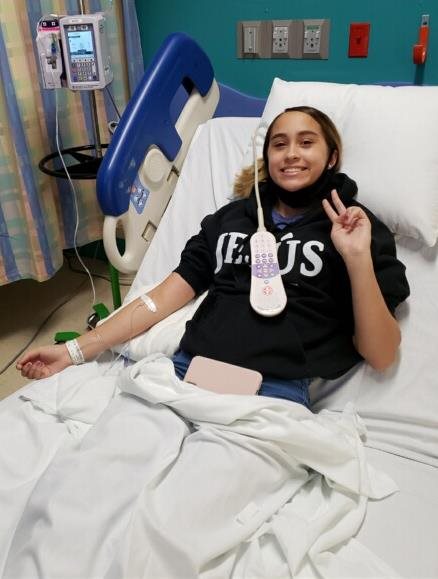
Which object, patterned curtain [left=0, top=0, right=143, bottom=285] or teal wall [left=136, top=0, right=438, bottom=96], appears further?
patterned curtain [left=0, top=0, right=143, bottom=285]

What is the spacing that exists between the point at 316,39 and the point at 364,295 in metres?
1.29

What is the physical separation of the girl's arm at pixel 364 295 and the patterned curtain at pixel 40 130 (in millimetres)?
1354

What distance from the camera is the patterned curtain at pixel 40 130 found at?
6.30 ft

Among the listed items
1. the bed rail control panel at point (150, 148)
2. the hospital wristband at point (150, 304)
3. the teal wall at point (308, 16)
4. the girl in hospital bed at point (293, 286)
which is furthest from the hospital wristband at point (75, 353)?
the teal wall at point (308, 16)

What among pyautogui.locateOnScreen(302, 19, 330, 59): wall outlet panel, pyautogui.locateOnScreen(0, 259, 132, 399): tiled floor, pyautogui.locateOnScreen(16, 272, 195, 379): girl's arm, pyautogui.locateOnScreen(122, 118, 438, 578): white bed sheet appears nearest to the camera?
pyautogui.locateOnScreen(122, 118, 438, 578): white bed sheet

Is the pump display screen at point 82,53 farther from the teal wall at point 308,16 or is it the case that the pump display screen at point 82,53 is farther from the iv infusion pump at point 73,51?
the teal wall at point 308,16

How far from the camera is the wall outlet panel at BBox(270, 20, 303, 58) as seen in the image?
6.38ft

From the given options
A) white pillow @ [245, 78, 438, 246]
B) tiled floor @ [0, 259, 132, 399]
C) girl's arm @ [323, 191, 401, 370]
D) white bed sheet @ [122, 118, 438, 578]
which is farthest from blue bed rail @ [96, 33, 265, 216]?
tiled floor @ [0, 259, 132, 399]

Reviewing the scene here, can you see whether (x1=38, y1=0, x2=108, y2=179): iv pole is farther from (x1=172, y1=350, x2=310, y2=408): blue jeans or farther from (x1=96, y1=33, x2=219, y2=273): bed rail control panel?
(x1=172, y1=350, x2=310, y2=408): blue jeans

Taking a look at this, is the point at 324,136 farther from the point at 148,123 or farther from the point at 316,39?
the point at 316,39

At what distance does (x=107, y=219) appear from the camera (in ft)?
4.75

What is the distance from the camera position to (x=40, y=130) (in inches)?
81.4

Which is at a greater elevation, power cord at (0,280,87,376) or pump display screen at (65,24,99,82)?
pump display screen at (65,24,99,82)

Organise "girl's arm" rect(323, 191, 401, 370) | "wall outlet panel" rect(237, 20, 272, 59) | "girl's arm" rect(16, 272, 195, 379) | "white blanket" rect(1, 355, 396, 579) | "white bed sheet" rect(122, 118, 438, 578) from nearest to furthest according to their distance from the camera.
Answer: "white blanket" rect(1, 355, 396, 579) → "white bed sheet" rect(122, 118, 438, 578) → "girl's arm" rect(323, 191, 401, 370) → "girl's arm" rect(16, 272, 195, 379) → "wall outlet panel" rect(237, 20, 272, 59)
